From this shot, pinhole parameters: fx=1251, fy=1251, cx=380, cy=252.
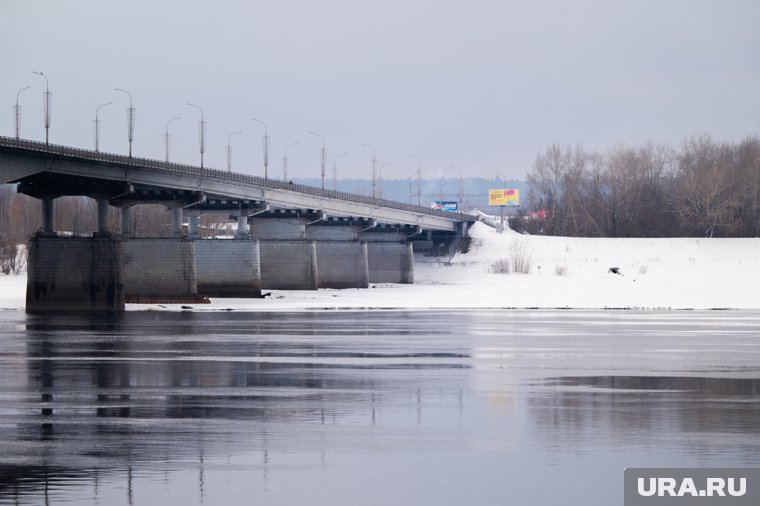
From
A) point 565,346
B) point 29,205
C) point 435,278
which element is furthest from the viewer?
point 29,205

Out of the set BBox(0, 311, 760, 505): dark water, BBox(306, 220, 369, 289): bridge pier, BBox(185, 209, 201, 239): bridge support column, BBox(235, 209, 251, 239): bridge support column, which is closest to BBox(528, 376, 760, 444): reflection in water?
BBox(0, 311, 760, 505): dark water

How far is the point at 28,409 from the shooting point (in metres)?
26.7

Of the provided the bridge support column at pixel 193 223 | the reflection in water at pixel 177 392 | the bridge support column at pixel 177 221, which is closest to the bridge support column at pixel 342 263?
the bridge support column at pixel 193 223

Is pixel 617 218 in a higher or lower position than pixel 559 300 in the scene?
higher

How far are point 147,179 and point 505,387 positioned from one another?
62.5 meters

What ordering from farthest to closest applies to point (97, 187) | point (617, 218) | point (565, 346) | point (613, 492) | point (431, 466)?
point (617, 218) < point (97, 187) < point (565, 346) < point (431, 466) < point (613, 492)

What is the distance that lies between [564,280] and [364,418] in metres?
102

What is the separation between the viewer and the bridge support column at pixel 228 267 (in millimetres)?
100125

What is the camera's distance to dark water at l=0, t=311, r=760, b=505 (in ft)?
61.9

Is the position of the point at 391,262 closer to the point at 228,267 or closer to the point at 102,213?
the point at 228,267

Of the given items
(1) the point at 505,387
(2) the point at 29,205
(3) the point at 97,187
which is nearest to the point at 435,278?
(3) the point at 97,187

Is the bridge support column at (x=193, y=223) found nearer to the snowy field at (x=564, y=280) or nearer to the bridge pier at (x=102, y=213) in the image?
the snowy field at (x=564, y=280)

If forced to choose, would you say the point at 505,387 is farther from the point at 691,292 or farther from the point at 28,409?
the point at 691,292

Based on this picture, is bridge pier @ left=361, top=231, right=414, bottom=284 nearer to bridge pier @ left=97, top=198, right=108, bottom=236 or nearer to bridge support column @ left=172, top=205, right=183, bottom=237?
bridge support column @ left=172, top=205, right=183, bottom=237
